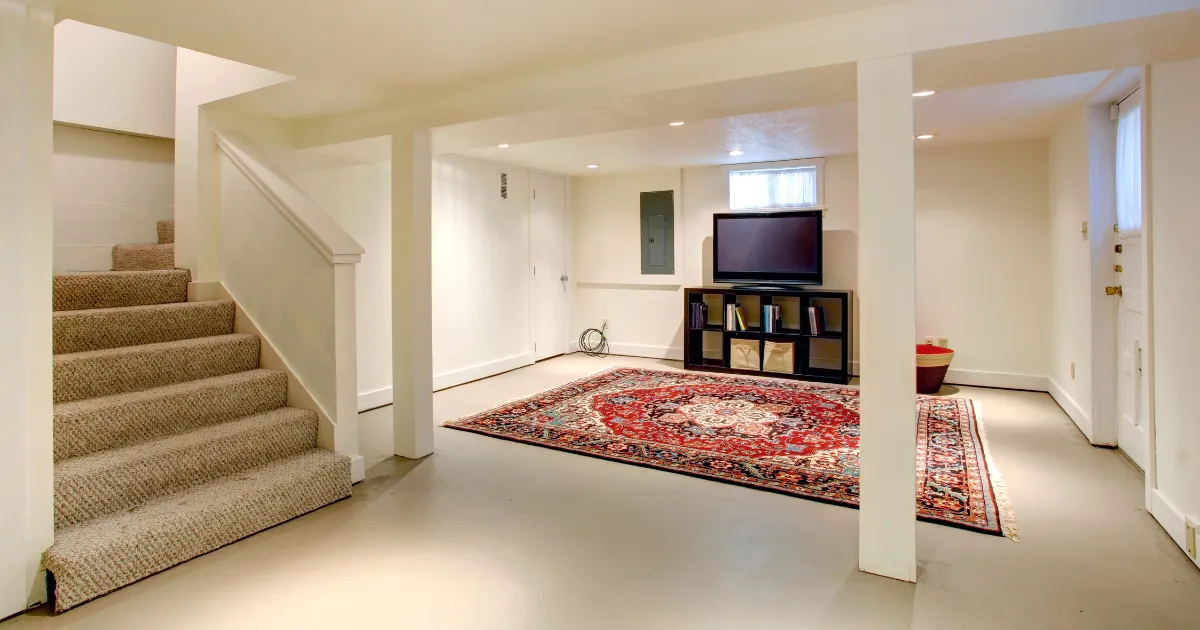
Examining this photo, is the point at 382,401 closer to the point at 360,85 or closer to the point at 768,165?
the point at 360,85

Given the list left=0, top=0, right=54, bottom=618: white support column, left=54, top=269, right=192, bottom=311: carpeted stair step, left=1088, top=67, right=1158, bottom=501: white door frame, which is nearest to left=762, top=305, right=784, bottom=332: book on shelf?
left=1088, top=67, right=1158, bottom=501: white door frame

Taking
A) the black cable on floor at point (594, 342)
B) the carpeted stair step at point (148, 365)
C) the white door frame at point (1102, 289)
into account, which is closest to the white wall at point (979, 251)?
the white door frame at point (1102, 289)

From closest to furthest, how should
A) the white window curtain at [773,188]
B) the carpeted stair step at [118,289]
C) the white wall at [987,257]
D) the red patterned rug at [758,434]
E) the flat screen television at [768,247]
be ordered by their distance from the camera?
1. the red patterned rug at [758,434]
2. the carpeted stair step at [118,289]
3. the white wall at [987,257]
4. the flat screen television at [768,247]
5. the white window curtain at [773,188]

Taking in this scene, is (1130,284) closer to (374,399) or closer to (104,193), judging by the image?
(374,399)

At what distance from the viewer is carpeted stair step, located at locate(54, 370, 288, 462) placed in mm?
2414

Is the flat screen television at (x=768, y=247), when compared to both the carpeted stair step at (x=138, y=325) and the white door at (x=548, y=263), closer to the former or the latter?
the white door at (x=548, y=263)

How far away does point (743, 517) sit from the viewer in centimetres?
272

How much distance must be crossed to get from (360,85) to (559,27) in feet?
4.24

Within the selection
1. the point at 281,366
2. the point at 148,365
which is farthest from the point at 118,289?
the point at 281,366

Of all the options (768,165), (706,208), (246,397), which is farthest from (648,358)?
(246,397)

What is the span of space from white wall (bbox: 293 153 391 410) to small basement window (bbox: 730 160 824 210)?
135 inches

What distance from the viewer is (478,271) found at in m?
5.78

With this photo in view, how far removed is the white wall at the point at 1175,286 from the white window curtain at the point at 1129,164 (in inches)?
37.3

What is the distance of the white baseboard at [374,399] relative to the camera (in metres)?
4.63
